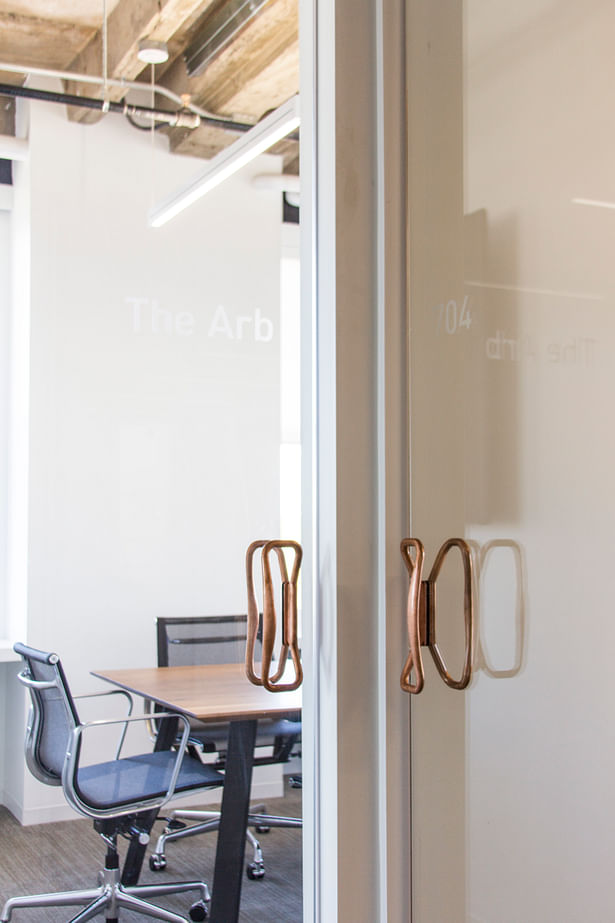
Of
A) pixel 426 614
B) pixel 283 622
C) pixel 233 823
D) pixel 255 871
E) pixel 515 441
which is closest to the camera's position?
pixel 515 441

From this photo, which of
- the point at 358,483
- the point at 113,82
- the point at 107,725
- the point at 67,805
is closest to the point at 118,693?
the point at 107,725

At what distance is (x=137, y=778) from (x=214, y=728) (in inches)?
8.5

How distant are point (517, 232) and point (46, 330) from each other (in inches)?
45.2

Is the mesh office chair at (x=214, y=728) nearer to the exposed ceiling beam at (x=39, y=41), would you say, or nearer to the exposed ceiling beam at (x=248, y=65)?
the exposed ceiling beam at (x=248, y=65)

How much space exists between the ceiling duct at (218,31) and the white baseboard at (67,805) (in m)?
1.38

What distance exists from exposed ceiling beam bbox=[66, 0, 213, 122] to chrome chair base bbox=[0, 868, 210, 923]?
1639 mm

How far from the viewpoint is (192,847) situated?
1903 millimetres

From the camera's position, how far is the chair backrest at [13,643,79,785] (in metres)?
1.90

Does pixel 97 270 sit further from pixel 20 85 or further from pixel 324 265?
pixel 324 265

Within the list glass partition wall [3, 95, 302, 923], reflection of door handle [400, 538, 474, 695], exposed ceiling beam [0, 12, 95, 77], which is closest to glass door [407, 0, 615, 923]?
reflection of door handle [400, 538, 474, 695]

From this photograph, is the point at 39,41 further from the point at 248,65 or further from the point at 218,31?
the point at 248,65

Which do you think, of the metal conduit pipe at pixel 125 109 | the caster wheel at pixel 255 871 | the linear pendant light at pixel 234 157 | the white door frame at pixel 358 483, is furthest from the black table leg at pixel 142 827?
the metal conduit pipe at pixel 125 109

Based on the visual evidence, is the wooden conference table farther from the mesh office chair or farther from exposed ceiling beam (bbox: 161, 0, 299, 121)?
exposed ceiling beam (bbox: 161, 0, 299, 121)

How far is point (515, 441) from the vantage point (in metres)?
1.15
